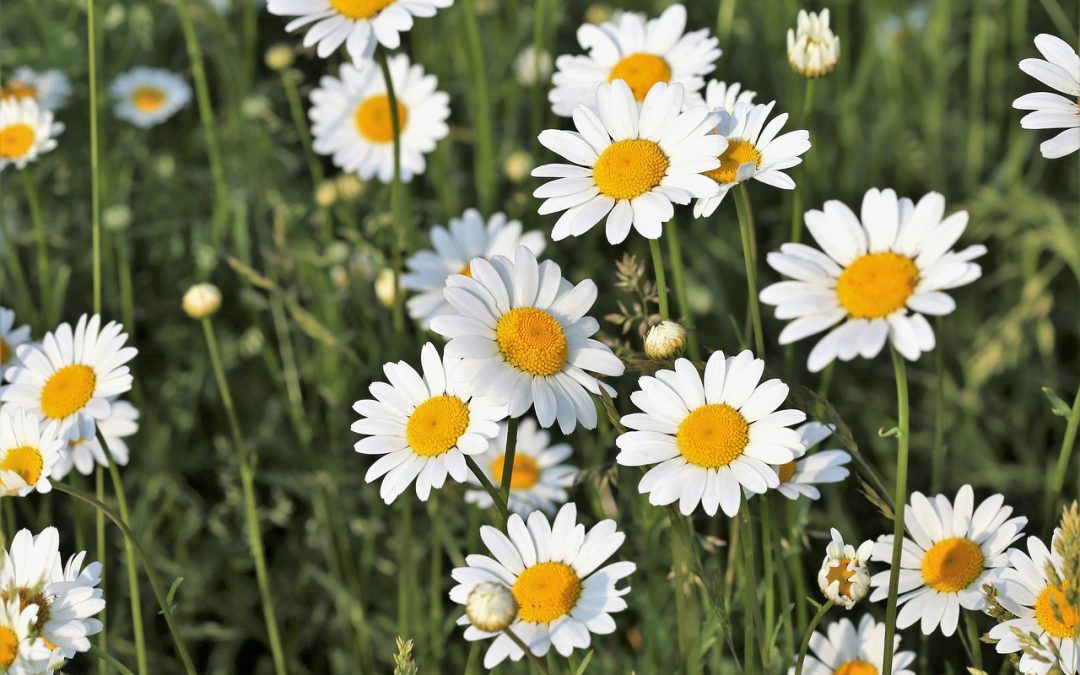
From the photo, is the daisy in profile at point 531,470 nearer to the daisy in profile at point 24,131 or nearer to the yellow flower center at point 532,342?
the yellow flower center at point 532,342

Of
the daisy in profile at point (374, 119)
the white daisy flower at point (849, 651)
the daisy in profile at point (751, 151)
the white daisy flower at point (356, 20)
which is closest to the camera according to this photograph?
the daisy in profile at point (751, 151)

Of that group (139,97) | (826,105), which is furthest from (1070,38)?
(139,97)

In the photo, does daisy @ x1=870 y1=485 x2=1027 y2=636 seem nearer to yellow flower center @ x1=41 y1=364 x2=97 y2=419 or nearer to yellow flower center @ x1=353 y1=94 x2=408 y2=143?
yellow flower center @ x1=41 y1=364 x2=97 y2=419

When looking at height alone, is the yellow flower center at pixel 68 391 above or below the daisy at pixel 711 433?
above

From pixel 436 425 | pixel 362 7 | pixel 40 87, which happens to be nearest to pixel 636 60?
pixel 362 7

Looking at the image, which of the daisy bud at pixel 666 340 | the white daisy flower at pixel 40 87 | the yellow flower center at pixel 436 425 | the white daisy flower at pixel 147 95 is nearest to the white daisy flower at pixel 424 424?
the yellow flower center at pixel 436 425

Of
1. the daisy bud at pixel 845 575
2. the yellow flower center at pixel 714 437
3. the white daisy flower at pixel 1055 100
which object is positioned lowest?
the daisy bud at pixel 845 575

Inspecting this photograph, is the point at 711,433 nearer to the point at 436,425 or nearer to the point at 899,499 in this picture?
the point at 899,499
